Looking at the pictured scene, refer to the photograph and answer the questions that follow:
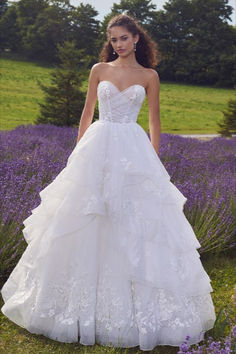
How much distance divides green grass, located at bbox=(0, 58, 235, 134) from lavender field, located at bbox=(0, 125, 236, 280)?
957cm

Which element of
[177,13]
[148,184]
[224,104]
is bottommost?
[224,104]

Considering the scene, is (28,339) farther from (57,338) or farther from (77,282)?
(77,282)

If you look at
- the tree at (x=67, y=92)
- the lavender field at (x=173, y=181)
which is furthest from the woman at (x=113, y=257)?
the tree at (x=67, y=92)

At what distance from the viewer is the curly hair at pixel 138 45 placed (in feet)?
11.2

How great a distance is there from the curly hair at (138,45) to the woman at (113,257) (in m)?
→ 0.42

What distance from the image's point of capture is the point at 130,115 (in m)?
3.38

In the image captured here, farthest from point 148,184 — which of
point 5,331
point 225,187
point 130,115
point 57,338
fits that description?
point 225,187

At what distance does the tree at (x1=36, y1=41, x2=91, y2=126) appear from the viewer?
14.2 meters

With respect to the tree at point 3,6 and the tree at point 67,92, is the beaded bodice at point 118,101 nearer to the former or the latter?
the tree at point 67,92

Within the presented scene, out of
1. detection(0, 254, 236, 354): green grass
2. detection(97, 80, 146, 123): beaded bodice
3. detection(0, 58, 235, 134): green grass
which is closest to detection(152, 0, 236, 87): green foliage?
detection(0, 58, 235, 134): green grass

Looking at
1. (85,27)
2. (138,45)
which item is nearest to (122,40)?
(138,45)

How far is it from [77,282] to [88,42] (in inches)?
1829

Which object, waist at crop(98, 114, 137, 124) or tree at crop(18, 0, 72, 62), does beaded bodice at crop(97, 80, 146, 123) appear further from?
tree at crop(18, 0, 72, 62)

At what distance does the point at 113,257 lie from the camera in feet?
10.1
